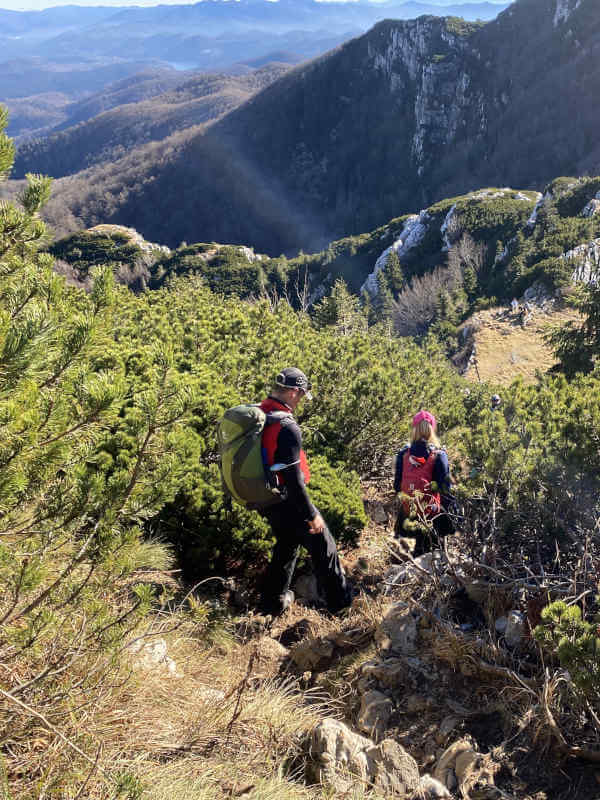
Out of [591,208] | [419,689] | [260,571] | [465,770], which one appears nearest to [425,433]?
[260,571]

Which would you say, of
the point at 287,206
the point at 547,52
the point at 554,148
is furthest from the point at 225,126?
the point at 554,148

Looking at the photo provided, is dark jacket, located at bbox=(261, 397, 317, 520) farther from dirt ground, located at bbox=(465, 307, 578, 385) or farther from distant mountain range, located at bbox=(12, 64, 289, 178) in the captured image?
distant mountain range, located at bbox=(12, 64, 289, 178)

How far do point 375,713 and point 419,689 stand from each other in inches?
10.2

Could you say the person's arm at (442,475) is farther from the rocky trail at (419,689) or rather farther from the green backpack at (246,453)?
the green backpack at (246,453)

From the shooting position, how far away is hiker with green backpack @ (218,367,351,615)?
2.96 m

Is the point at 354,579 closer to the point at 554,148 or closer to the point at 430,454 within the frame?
the point at 430,454

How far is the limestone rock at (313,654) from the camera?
3.13m

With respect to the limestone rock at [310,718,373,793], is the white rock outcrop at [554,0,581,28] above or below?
above

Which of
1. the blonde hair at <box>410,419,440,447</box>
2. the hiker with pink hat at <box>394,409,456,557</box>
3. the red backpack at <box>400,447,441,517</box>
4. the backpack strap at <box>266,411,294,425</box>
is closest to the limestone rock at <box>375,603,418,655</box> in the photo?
the hiker with pink hat at <box>394,409,456,557</box>

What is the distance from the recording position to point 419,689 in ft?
8.76

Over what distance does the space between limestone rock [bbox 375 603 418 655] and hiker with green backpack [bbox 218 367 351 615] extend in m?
0.45

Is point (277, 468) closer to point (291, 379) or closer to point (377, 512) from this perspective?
point (291, 379)

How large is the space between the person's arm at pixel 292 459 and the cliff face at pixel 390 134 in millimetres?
54569

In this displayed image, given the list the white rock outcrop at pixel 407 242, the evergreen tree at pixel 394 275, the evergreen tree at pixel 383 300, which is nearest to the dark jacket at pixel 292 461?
the evergreen tree at pixel 383 300
